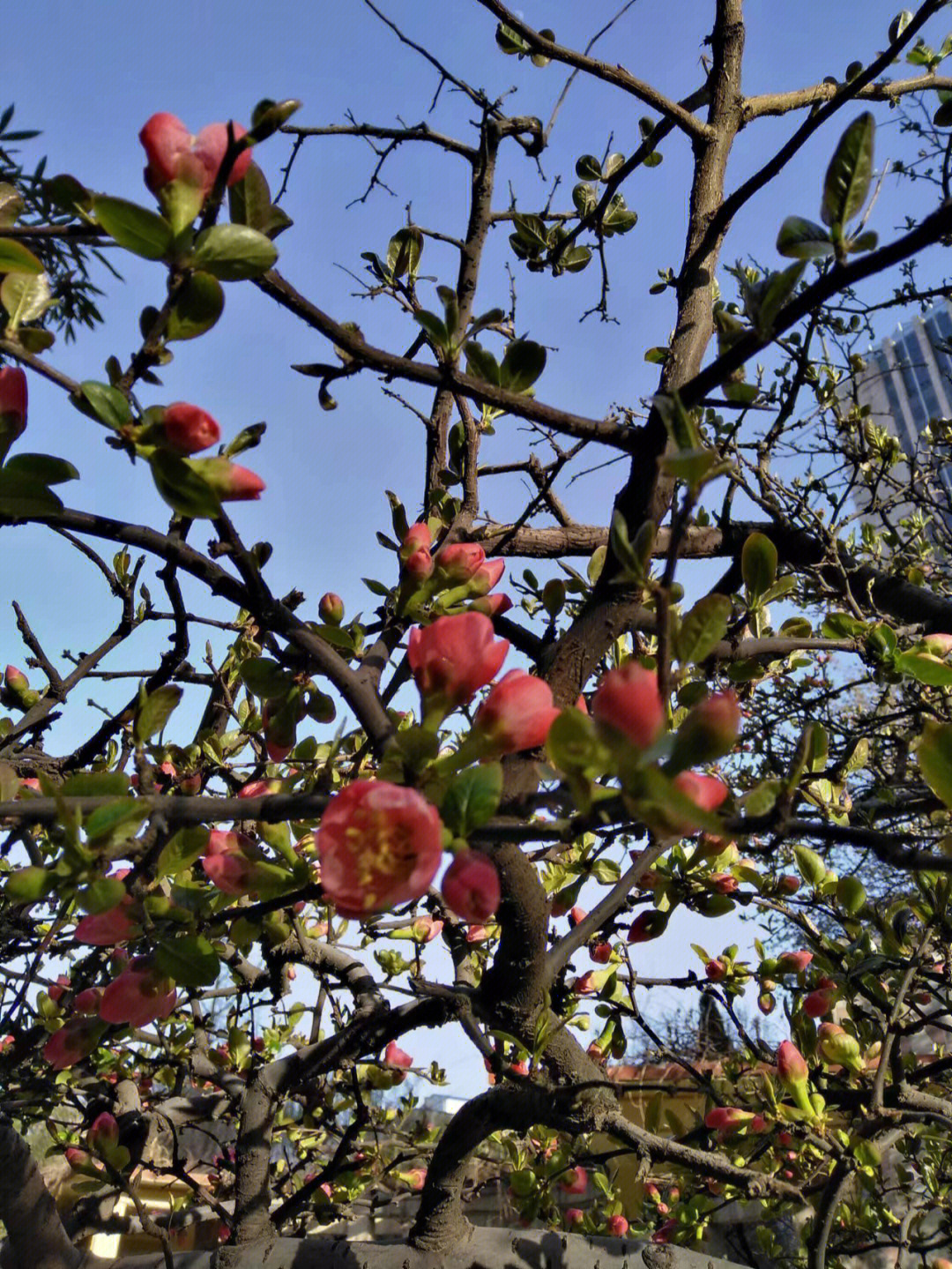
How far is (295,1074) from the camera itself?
→ 1.60 meters

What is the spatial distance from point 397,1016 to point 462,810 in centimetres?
110

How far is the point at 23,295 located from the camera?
2.18 feet

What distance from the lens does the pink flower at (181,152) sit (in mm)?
624

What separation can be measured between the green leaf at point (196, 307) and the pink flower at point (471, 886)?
0.42m

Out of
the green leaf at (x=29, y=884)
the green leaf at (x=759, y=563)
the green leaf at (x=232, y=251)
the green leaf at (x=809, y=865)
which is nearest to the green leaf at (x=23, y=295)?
the green leaf at (x=232, y=251)

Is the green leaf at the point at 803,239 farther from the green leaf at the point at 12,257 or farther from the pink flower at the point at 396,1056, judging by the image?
the pink flower at the point at 396,1056

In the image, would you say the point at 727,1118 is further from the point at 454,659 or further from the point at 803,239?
the point at 803,239

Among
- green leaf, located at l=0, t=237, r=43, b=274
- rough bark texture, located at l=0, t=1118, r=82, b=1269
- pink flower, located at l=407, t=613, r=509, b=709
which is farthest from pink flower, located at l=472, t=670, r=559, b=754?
rough bark texture, located at l=0, t=1118, r=82, b=1269

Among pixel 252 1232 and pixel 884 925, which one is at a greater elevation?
pixel 884 925

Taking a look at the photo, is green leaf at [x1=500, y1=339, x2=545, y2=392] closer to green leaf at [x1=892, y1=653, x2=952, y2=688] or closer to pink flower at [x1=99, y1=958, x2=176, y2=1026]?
green leaf at [x1=892, y1=653, x2=952, y2=688]

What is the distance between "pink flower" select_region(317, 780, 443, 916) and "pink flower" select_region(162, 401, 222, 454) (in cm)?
27

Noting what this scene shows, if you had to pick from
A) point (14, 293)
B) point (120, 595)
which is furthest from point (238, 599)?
point (120, 595)

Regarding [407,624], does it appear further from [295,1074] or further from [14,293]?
[295,1074]

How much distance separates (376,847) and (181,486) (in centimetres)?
29
